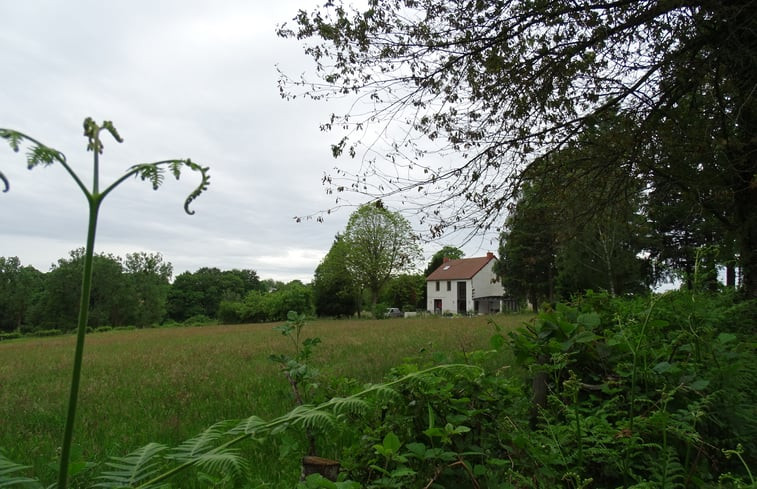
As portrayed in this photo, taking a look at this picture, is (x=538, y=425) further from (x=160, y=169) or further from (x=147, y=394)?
(x=147, y=394)

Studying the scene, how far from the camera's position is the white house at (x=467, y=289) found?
57562 millimetres

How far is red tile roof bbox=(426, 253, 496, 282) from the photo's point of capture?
58375 mm

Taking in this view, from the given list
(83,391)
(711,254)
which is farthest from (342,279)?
(711,254)

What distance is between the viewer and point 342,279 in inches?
1881

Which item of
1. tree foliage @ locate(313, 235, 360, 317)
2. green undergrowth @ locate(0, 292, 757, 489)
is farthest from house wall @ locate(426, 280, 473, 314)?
green undergrowth @ locate(0, 292, 757, 489)

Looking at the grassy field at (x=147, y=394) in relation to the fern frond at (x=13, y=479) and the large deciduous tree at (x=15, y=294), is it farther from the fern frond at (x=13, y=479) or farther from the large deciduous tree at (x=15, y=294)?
the large deciduous tree at (x=15, y=294)

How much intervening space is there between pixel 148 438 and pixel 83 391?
3.74 meters

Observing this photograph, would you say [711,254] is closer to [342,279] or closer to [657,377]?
[657,377]

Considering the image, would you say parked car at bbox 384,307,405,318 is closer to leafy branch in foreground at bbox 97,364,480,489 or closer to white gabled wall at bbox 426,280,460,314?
white gabled wall at bbox 426,280,460,314

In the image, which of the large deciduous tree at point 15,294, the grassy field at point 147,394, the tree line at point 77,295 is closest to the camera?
the grassy field at point 147,394

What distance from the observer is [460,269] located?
198 feet

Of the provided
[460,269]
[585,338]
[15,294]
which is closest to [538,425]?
[585,338]

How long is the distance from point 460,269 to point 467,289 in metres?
3.51

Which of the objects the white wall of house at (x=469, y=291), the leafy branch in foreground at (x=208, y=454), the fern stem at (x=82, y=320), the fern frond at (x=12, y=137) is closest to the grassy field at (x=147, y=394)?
the leafy branch in foreground at (x=208, y=454)
